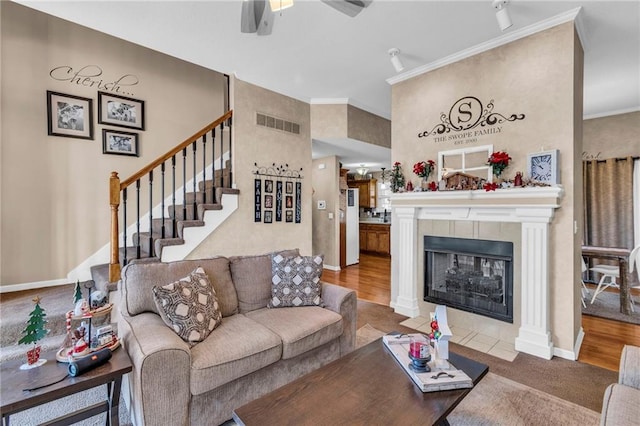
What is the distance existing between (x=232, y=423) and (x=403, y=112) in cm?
359

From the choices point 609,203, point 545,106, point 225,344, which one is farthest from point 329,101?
point 609,203

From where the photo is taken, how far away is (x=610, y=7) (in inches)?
99.1

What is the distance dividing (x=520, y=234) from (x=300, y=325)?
2.23 meters

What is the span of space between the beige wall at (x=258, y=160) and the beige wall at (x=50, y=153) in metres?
1.43

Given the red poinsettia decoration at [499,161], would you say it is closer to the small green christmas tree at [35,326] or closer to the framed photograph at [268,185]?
the framed photograph at [268,185]

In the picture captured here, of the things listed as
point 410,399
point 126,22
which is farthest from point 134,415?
point 126,22

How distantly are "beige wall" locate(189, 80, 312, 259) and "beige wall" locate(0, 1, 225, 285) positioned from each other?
1.43 meters

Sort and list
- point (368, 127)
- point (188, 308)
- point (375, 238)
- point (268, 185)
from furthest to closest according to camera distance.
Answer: point (375, 238), point (368, 127), point (268, 185), point (188, 308)

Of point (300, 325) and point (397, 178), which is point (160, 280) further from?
point (397, 178)

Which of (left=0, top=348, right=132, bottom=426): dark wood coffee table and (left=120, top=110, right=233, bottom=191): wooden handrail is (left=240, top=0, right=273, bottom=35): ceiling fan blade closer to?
(left=120, top=110, right=233, bottom=191): wooden handrail

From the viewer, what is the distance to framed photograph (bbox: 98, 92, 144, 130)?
3955 mm

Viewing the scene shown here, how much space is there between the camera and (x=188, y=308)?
1.89m

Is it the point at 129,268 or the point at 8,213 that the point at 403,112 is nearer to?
the point at 129,268

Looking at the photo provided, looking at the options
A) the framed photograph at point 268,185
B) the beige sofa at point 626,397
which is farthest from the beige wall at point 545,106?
the framed photograph at point 268,185
